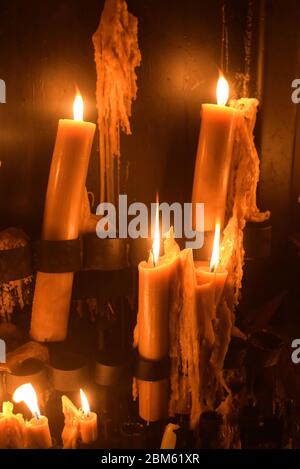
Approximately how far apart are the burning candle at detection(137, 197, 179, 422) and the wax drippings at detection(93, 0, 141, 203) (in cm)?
32

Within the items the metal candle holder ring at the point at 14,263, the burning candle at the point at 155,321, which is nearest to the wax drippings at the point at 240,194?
the burning candle at the point at 155,321

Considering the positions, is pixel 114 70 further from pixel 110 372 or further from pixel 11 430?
pixel 11 430

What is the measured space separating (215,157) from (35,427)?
2.63ft

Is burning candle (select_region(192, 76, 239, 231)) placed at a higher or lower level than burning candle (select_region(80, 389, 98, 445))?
higher

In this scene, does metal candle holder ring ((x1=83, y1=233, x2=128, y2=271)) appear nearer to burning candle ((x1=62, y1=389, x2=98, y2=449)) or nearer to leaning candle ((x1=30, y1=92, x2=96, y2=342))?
leaning candle ((x1=30, y1=92, x2=96, y2=342))

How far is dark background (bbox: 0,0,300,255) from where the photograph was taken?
1217 mm

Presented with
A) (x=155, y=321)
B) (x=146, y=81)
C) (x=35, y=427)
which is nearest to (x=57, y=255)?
(x=155, y=321)

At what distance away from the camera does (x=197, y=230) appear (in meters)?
1.18

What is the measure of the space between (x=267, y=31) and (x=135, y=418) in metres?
1.15

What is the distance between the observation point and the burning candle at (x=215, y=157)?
111 cm

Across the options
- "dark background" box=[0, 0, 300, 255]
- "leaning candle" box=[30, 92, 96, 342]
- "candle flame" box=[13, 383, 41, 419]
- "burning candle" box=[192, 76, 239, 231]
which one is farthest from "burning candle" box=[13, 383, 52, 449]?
"burning candle" box=[192, 76, 239, 231]
